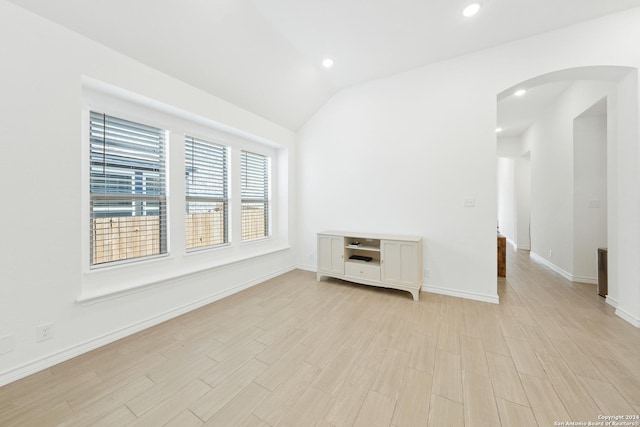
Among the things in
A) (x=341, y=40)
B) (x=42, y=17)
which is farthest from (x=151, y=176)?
(x=341, y=40)

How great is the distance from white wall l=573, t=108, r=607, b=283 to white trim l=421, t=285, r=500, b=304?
6.51 ft

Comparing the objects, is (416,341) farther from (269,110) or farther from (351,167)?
(269,110)

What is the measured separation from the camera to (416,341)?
2.17 metres

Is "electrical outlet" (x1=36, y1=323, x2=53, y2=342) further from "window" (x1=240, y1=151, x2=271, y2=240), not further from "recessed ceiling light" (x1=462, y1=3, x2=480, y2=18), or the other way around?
"recessed ceiling light" (x1=462, y1=3, x2=480, y2=18)

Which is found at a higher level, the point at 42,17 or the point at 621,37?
the point at 621,37

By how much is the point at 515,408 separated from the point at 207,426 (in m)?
1.86

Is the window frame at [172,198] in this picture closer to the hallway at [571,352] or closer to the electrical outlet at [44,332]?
the electrical outlet at [44,332]

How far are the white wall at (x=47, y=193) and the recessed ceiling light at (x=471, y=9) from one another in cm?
337

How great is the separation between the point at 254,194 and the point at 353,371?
10.4 feet

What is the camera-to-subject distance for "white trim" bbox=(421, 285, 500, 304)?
9.79 ft

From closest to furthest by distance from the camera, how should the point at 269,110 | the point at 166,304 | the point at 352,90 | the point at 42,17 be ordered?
the point at 42,17 < the point at 166,304 < the point at 269,110 < the point at 352,90

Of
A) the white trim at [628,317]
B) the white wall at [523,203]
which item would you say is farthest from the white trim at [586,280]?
the white wall at [523,203]

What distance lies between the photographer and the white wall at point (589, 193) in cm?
357

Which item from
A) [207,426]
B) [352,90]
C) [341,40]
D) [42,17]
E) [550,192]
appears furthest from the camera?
[550,192]
